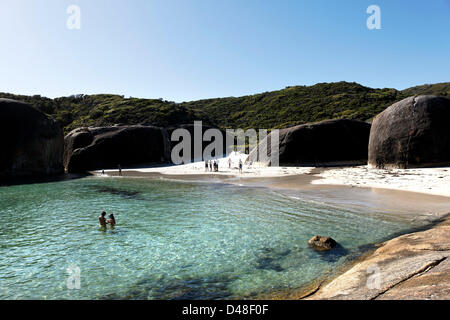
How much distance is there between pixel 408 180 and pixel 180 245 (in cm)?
1584

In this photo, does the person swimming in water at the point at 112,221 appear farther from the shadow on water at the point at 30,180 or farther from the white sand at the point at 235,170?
the shadow on water at the point at 30,180

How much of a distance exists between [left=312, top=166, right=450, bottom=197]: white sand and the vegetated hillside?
40331 mm

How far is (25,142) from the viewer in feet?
100

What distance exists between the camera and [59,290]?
22.7 feet

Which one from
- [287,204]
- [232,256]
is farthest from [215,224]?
[287,204]

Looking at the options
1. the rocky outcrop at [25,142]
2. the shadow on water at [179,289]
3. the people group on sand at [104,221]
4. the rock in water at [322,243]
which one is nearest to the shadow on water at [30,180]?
the rocky outcrop at [25,142]

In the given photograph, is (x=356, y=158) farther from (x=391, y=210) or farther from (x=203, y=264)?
(x=203, y=264)

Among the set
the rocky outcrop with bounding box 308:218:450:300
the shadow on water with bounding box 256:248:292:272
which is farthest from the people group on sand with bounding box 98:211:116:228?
the rocky outcrop with bounding box 308:218:450:300

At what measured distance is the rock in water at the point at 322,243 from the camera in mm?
8797

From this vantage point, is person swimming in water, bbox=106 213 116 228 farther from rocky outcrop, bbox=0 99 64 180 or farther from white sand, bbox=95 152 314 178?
rocky outcrop, bbox=0 99 64 180

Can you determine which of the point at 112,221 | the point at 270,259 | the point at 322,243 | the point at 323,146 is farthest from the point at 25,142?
the point at 322,243
